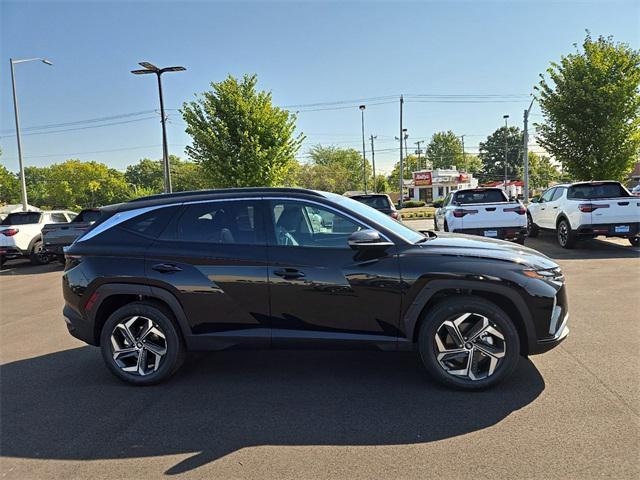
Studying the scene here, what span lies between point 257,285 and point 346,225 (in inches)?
36.4

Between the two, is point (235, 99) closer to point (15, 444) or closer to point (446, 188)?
point (15, 444)

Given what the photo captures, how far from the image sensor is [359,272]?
3.79 meters

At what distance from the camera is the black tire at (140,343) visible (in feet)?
13.3

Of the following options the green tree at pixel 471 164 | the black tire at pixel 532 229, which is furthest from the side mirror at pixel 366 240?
the green tree at pixel 471 164

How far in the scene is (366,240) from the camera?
12.2 ft

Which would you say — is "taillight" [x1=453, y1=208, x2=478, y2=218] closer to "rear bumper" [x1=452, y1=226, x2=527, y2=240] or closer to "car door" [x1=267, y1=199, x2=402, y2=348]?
"rear bumper" [x1=452, y1=226, x2=527, y2=240]

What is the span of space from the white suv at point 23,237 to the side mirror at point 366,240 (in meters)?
11.6

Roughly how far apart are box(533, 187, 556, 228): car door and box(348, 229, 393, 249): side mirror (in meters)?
10.5


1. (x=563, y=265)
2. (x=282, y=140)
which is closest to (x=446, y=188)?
(x=282, y=140)

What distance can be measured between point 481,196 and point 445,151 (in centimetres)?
10306

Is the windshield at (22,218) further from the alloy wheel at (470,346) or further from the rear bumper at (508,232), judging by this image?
the alloy wheel at (470,346)

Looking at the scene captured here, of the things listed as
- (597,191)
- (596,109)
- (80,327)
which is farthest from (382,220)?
(596,109)

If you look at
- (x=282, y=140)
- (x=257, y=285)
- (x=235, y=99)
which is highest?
(x=235, y=99)

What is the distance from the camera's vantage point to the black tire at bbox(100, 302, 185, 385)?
4062 mm
